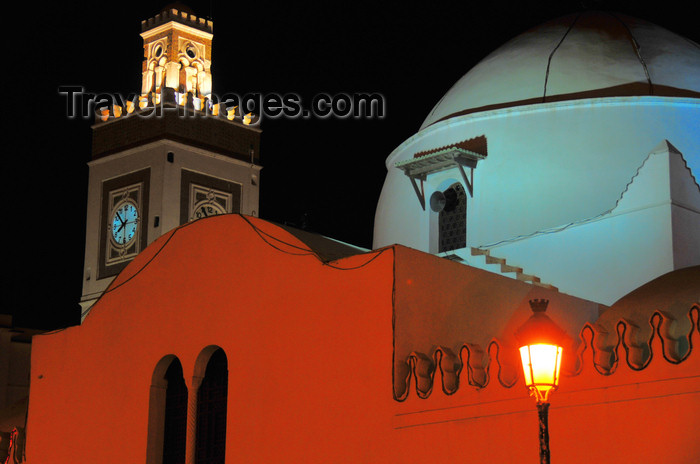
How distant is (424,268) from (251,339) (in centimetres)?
246

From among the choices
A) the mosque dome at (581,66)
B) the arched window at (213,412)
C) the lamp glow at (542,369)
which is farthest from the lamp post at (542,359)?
the mosque dome at (581,66)

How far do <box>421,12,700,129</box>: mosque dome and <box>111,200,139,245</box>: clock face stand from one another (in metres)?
17.3

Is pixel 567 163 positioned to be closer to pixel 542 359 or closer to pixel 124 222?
pixel 542 359

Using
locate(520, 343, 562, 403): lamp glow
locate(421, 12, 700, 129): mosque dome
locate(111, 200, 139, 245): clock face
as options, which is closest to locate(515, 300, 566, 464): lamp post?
locate(520, 343, 562, 403): lamp glow

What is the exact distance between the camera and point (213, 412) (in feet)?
47.9

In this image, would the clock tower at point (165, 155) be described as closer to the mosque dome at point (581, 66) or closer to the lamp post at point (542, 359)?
the mosque dome at point (581, 66)

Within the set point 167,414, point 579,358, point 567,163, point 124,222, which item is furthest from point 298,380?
point 124,222

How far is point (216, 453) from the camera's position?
47.4ft

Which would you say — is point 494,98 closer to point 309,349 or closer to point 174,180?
point 309,349

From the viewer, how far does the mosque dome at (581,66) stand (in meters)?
18.6

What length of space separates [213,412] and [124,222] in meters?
22.6

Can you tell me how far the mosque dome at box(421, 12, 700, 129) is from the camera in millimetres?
18641

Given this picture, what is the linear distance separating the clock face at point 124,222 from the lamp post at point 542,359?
27.7 m

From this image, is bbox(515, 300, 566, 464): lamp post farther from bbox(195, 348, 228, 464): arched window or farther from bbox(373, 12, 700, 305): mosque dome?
bbox(373, 12, 700, 305): mosque dome
